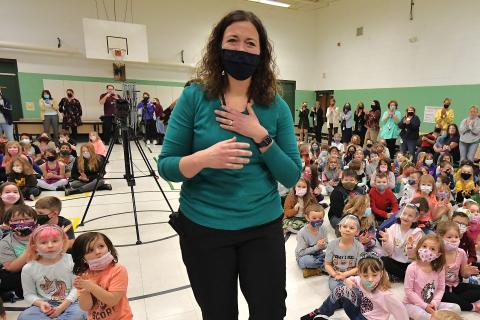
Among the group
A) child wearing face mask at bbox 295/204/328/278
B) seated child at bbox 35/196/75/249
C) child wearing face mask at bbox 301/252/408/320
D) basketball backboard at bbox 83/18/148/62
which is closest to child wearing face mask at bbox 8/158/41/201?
seated child at bbox 35/196/75/249

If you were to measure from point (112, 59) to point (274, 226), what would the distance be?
505 inches

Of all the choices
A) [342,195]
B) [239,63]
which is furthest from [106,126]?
[239,63]

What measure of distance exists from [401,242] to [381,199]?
1.31 metres

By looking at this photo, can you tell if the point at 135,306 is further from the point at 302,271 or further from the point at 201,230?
the point at 201,230

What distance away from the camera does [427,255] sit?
2385mm

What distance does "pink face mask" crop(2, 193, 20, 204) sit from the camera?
3355 mm

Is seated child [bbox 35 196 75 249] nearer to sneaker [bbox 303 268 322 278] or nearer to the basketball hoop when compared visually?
sneaker [bbox 303 268 322 278]

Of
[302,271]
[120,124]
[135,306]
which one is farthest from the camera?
[120,124]

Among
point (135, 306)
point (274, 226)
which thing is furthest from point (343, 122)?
point (274, 226)

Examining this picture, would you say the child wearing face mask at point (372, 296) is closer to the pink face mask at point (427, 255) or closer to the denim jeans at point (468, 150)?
the pink face mask at point (427, 255)

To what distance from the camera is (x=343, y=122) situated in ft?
40.5

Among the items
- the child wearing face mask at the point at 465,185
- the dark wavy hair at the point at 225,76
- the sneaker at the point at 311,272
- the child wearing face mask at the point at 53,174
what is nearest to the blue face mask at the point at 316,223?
the sneaker at the point at 311,272

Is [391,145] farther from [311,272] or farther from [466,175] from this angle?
[311,272]

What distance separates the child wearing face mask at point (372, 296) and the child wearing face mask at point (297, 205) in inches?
68.4
